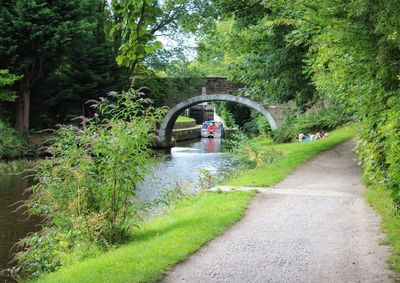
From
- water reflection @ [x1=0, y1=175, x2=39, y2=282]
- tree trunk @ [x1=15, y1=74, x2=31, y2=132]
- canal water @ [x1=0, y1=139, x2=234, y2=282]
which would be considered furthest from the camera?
tree trunk @ [x1=15, y1=74, x2=31, y2=132]

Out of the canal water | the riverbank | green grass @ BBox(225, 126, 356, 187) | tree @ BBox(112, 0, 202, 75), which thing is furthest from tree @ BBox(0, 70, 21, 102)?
tree @ BBox(112, 0, 202, 75)

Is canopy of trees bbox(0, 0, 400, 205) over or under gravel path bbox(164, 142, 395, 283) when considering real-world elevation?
over

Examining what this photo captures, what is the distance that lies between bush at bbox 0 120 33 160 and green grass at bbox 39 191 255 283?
1551 cm

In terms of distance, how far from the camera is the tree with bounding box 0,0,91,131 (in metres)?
22.9

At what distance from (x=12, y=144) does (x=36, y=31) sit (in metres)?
5.15

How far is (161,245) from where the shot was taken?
21.7 feet

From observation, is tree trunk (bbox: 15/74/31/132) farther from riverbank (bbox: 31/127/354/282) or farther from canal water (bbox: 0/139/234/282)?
riverbank (bbox: 31/127/354/282)

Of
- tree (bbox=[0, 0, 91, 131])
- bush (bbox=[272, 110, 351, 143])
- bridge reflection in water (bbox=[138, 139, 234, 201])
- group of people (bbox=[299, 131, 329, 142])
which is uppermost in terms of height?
tree (bbox=[0, 0, 91, 131])

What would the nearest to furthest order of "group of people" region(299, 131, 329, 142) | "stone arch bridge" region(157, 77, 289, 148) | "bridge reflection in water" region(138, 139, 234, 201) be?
"bridge reflection in water" region(138, 139, 234, 201), "group of people" region(299, 131, 329, 142), "stone arch bridge" region(157, 77, 289, 148)

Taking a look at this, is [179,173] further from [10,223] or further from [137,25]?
[137,25]

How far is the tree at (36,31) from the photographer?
22922 mm

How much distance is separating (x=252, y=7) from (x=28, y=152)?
13740mm

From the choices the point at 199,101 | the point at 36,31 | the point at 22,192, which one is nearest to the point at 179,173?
the point at 22,192

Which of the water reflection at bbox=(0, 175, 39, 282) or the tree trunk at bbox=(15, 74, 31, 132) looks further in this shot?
the tree trunk at bbox=(15, 74, 31, 132)
